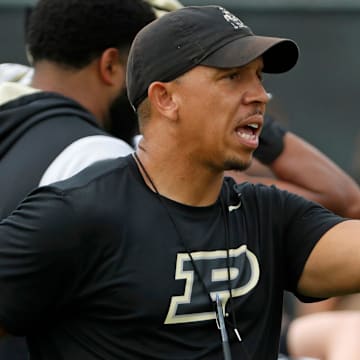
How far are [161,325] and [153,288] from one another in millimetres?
86

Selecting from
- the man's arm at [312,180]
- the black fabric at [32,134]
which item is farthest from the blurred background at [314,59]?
the black fabric at [32,134]

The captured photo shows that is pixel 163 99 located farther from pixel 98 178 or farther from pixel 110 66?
pixel 110 66

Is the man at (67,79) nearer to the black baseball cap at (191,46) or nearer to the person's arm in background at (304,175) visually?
the black baseball cap at (191,46)

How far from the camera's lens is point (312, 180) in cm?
474

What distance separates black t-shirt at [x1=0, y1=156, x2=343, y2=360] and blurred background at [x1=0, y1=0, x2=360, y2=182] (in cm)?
428

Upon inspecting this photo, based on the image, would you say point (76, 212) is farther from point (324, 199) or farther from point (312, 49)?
point (312, 49)

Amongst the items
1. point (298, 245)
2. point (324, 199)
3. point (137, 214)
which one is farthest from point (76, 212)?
point (324, 199)

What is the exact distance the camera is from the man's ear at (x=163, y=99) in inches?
121

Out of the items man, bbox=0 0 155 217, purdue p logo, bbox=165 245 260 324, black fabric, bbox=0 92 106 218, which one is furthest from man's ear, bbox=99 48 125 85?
purdue p logo, bbox=165 245 260 324

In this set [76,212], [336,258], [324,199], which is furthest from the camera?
[324,199]

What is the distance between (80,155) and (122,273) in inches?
23.5

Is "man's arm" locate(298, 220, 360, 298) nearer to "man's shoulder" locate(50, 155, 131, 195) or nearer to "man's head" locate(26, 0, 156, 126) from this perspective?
"man's shoulder" locate(50, 155, 131, 195)

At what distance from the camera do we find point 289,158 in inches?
188

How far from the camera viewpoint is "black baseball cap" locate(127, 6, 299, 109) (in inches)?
119
